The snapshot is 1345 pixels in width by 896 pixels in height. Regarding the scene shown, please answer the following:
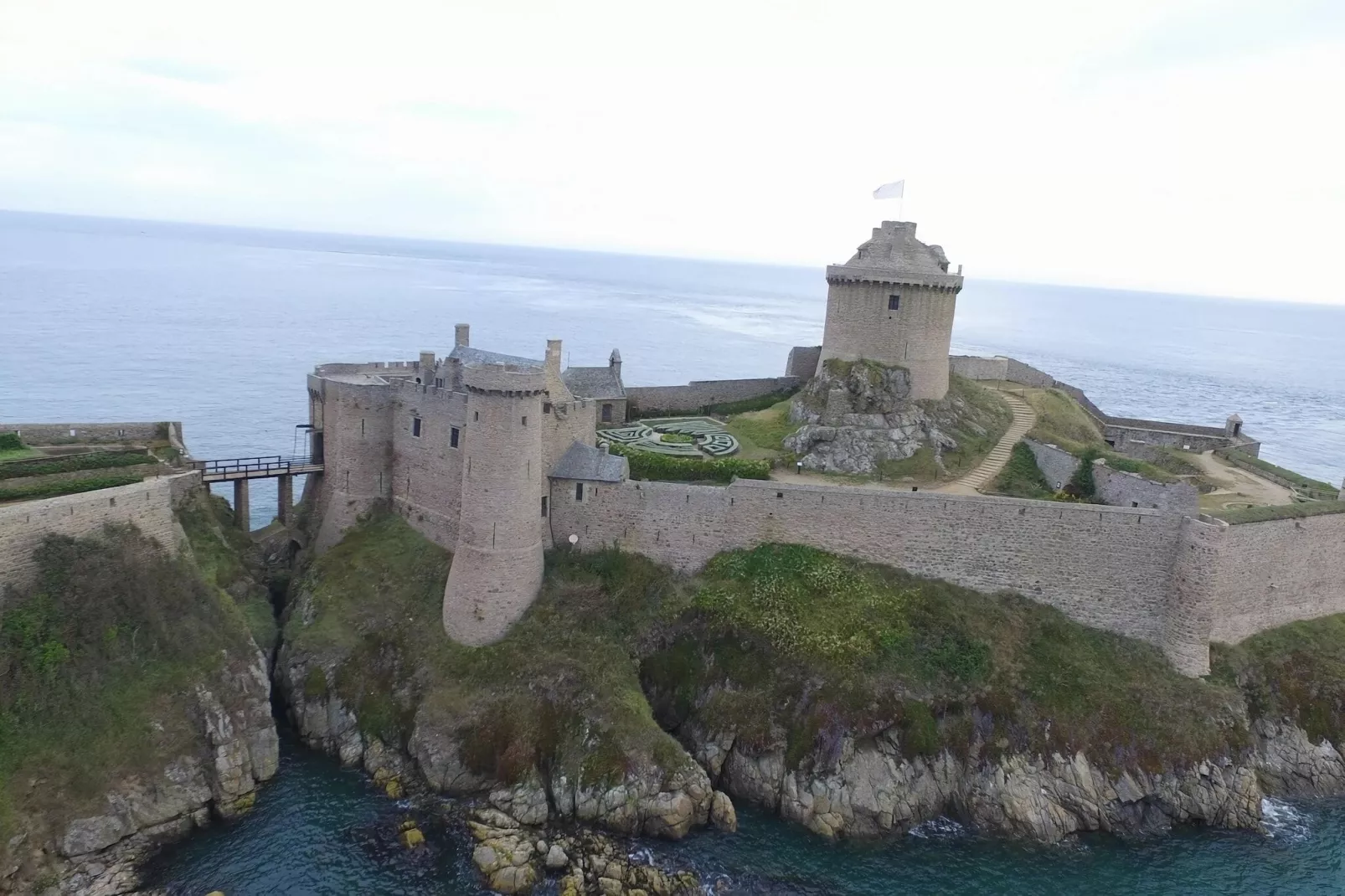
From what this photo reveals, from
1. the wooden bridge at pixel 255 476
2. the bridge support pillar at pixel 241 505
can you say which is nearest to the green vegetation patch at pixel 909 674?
the wooden bridge at pixel 255 476

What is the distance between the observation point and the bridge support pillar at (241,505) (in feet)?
132

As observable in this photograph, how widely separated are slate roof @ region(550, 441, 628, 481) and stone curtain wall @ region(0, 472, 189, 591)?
14648mm

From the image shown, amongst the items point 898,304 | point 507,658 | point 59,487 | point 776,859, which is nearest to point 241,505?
point 59,487

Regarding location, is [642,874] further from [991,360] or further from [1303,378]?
[1303,378]

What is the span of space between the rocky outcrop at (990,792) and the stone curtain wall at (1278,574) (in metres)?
6.84

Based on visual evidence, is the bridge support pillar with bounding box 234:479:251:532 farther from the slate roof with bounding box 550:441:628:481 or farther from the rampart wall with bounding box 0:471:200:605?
the slate roof with bounding box 550:441:628:481

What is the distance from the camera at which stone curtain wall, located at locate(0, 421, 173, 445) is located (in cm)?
3816

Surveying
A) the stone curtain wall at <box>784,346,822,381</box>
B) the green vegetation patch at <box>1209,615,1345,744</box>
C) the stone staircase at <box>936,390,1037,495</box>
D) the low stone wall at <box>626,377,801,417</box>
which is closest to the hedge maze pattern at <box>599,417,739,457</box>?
the low stone wall at <box>626,377,801,417</box>

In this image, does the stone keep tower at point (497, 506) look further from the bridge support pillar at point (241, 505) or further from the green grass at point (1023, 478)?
the green grass at point (1023, 478)

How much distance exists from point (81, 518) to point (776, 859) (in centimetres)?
2603

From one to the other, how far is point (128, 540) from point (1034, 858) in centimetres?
3277

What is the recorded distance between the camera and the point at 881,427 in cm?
4200

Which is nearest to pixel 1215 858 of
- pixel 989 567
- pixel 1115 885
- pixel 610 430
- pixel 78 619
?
pixel 1115 885

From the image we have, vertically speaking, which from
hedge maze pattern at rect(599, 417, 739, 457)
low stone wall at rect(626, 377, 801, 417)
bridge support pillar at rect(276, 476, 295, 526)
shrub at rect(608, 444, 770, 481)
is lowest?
bridge support pillar at rect(276, 476, 295, 526)
